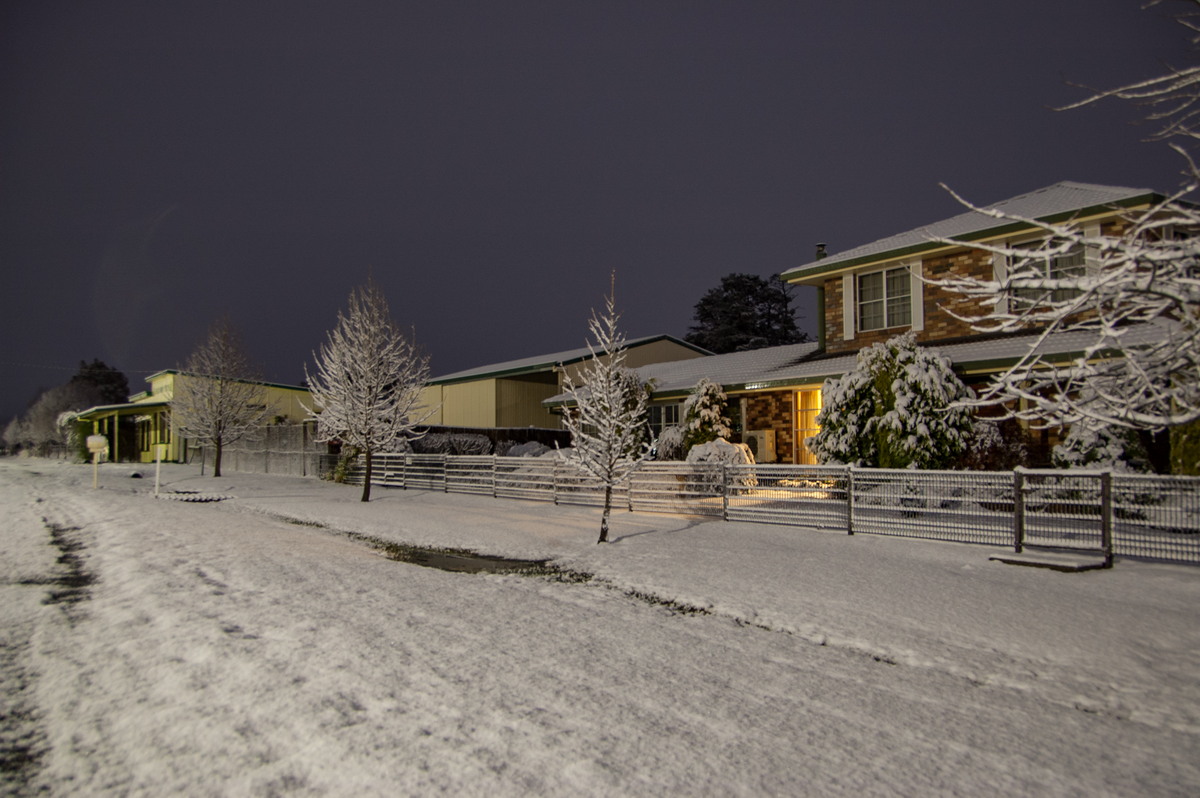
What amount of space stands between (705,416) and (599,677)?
15065 mm

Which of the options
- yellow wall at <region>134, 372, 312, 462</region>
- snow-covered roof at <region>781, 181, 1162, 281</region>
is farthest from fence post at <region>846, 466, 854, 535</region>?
yellow wall at <region>134, 372, 312, 462</region>

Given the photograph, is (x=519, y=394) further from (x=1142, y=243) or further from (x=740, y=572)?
(x=1142, y=243)

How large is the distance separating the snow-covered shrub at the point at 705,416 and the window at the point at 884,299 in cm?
439

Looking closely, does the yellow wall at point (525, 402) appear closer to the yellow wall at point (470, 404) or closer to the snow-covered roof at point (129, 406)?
the yellow wall at point (470, 404)

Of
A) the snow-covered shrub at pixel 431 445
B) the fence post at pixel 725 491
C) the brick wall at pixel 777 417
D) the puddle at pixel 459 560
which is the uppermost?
the brick wall at pixel 777 417

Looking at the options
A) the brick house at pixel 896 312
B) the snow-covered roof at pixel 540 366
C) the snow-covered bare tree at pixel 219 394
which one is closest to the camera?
the brick house at pixel 896 312

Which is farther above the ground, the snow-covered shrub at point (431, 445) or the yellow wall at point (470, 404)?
the yellow wall at point (470, 404)

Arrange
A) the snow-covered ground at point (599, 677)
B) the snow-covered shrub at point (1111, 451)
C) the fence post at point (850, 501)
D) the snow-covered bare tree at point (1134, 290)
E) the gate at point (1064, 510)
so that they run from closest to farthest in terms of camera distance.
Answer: the snow-covered bare tree at point (1134, 290), the snow-covered ground at point (599, 677), the gate at point (1064, 510), the fence post at point (850, 501), the snow-covered shrub at point (1111, 451)

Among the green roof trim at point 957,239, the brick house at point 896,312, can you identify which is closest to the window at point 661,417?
the brick house at point 896,312

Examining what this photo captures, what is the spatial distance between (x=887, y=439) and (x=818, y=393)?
690cm

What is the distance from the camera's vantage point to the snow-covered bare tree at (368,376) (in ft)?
59.0

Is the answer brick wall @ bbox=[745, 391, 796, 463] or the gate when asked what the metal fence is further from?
the gate

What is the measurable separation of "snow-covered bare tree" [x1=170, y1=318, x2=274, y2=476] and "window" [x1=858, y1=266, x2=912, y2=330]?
83.1ft

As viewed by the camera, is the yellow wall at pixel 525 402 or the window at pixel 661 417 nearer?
the window at pixel 661 417
